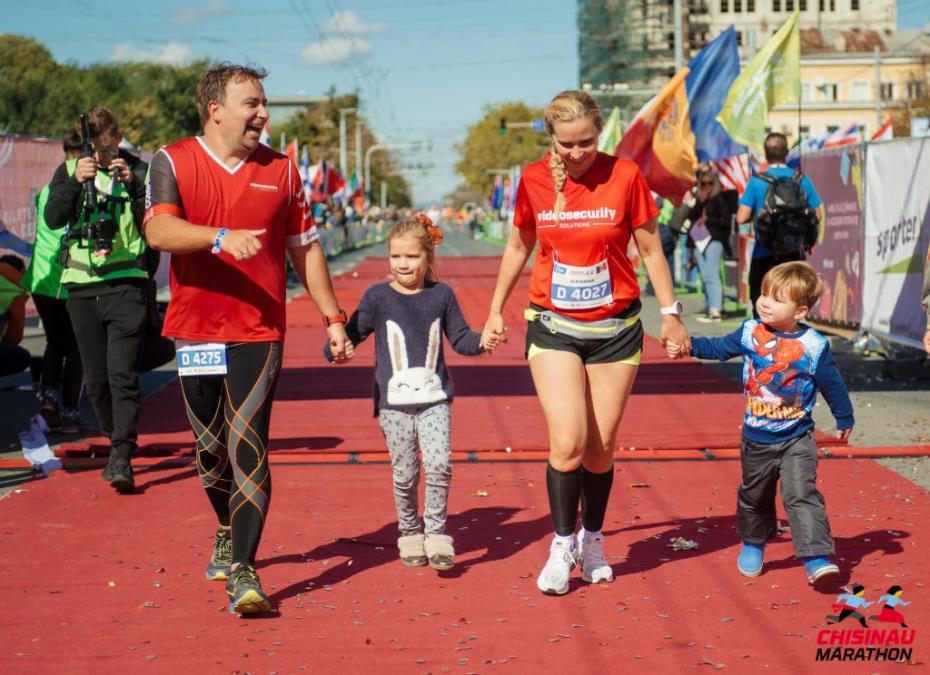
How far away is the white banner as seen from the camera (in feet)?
42.5

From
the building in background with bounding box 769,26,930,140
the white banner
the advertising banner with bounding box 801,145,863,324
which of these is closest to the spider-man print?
the white banner

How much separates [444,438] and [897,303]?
331 inches

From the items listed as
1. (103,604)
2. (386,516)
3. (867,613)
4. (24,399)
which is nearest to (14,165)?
(24,399)

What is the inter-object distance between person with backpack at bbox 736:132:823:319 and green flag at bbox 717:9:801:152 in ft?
14.4

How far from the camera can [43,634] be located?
536 centimetres

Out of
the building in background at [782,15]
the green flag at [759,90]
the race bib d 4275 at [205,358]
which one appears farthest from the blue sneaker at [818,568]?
the building in background at [782,15]

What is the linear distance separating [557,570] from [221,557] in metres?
1.42

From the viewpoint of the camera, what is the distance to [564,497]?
5.91 metres

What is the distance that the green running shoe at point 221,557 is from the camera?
6.09m

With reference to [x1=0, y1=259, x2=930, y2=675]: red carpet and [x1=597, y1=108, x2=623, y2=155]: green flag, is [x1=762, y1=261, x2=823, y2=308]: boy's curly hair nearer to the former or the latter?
[x1=0, y1=259, x2=930, y2=675]: red carpet

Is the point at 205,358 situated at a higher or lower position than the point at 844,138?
lower

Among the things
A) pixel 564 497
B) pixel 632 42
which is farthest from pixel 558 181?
pixel 632 42

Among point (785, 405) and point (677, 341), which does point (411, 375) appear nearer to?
point (677, 341)

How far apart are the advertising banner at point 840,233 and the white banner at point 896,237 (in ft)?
1.97
